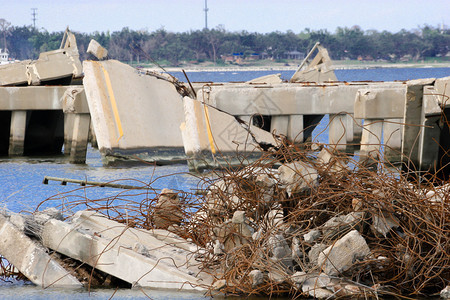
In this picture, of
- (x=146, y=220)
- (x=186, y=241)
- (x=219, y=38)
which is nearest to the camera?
(x=186, y=241)

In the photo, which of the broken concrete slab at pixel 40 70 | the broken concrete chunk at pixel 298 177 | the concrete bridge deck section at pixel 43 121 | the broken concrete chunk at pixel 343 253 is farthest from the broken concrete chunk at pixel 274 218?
the broken concrete slab at pixel 40 70

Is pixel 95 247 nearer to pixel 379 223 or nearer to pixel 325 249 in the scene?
pixel 325 249

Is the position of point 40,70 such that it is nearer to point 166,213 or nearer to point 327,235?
point 166,213

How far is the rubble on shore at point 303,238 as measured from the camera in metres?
6.71

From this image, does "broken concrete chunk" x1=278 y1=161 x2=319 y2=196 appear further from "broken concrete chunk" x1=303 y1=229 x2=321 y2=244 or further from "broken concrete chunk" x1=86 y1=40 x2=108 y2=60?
"broken concrete chunk" x1=86 y1=40 x2=108 y2=60

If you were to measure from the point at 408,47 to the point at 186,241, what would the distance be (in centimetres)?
14774

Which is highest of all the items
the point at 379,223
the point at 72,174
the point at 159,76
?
the point at 159,76

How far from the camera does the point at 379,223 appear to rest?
6973 mm

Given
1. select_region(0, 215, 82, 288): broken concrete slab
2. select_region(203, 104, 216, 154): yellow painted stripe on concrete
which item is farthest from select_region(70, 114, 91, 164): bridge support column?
select_region(0, 215, 82, 288): broken concrete slab

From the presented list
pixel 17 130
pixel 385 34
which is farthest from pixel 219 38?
pixel 17 130

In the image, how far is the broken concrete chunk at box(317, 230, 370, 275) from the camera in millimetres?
6559

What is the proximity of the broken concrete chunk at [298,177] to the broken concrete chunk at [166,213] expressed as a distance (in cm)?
166

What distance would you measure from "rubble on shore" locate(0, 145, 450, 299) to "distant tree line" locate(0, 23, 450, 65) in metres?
132

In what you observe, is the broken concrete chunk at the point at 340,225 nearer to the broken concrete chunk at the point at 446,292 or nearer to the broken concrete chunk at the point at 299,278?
the broken concrete chunk at the point at 299,278
